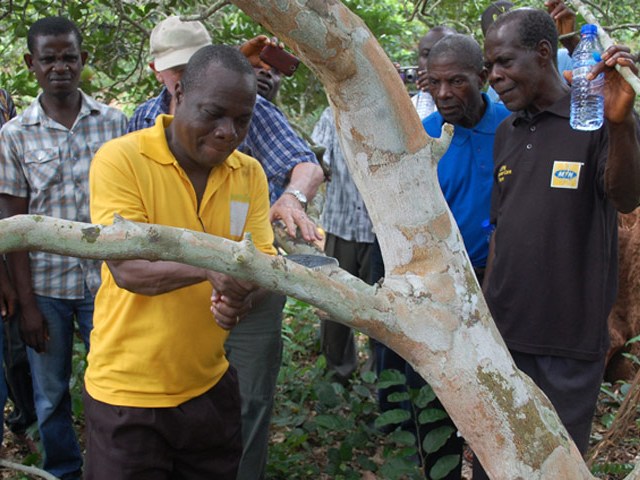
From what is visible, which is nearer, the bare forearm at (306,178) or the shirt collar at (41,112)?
the bare forearm at (306,178)

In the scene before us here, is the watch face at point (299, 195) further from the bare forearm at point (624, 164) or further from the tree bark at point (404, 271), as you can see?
the tree bark at point (404, 271)

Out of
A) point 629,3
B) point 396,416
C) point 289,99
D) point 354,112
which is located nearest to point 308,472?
point 396,416

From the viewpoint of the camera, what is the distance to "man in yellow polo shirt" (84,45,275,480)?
2.22 m

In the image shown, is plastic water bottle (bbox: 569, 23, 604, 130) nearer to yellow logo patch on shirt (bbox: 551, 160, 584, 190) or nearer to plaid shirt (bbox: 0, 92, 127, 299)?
yellow logo patch on shirt (bbox: 551, 160, 584, 190)

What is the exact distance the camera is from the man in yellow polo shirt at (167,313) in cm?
222

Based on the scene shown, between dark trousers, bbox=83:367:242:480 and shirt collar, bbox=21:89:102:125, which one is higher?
shirt collar, bbox=21:89:102:125

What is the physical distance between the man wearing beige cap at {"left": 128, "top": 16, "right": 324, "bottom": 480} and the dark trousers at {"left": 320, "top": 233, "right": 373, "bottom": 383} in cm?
153

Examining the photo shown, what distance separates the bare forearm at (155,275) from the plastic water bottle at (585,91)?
1.31 meters

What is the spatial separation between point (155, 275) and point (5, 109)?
2.30 meters

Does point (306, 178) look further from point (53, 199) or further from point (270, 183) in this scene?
point (53, 199)

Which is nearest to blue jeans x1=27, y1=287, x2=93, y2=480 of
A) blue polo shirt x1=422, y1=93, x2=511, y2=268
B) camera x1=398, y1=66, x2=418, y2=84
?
blue polo shirt x1=422, y1=93, x2=511, y2=268

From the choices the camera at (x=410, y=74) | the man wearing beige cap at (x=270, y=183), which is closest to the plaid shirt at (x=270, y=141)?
the man wearing beige cap at (x=270, y=183)

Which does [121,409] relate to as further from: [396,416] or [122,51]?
[122,51]

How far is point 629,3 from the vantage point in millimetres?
5594
